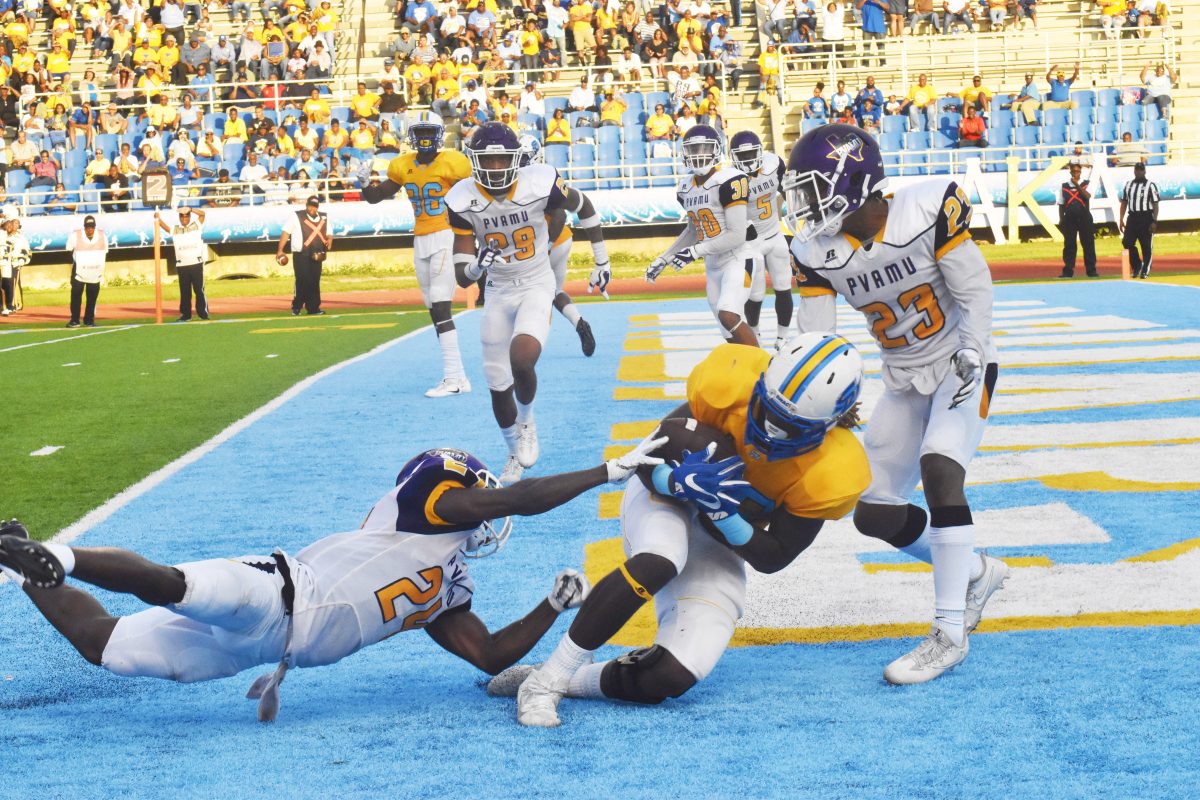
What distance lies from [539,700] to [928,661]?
129 cm

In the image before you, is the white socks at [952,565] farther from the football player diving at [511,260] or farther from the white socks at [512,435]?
the white socks at [512,435]

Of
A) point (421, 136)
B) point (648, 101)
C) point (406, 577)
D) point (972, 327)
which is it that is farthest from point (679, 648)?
point (648, 101)

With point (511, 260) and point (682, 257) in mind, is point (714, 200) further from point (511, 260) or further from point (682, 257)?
point (511, 260)

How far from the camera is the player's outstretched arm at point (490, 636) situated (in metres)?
4.48

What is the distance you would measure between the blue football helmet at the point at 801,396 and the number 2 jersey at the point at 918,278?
867 mm

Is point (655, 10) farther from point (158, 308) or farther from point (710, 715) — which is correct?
point (710, 715)

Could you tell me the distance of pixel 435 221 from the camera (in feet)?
40.1

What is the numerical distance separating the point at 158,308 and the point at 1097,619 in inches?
733

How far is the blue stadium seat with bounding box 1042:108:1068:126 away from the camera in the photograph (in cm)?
2820

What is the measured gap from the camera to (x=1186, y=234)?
28.1 m

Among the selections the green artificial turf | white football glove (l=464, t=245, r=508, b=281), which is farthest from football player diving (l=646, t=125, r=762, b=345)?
the green artificial turf

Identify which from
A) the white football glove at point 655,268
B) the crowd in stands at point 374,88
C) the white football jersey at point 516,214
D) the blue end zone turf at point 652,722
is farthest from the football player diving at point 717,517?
the crowd in stands at point 374,88

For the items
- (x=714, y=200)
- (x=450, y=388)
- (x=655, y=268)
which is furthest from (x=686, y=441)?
(x=714, y=200)

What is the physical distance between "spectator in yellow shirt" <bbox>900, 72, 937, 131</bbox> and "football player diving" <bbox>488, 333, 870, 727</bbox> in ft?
81.8
